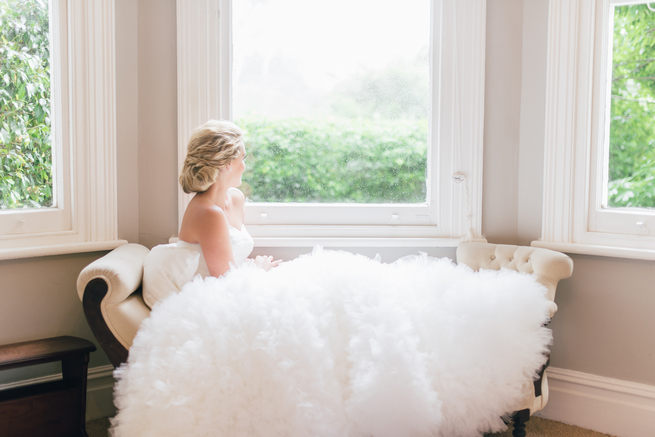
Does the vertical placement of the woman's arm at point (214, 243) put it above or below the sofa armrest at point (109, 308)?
above

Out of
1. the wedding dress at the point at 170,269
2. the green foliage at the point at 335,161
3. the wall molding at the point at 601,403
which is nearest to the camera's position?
the wedding dress at the point at 170,269

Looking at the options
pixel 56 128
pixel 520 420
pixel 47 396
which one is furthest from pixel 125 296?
pixel 520 420

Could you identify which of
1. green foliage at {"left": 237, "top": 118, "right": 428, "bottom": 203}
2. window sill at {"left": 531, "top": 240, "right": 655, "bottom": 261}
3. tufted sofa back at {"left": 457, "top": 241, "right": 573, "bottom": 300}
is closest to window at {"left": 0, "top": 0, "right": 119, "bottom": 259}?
green foliage at {"left": 237, "top": 118, "right": 428, "bottom": 203}

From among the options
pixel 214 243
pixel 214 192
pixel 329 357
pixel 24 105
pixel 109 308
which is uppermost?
pixel 24 105

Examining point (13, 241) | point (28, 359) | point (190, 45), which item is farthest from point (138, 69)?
point (28, 359)

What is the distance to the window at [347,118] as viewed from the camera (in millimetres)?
3035

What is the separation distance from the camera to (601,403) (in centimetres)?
274

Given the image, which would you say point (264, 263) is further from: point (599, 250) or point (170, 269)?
point (599, 250)

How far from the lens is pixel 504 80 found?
301 centimetres

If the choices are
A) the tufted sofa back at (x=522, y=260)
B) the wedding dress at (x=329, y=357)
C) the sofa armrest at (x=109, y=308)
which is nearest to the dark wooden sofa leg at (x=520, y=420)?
the wedding dress at (x=329, y=357)

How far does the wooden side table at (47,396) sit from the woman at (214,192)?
70 cm

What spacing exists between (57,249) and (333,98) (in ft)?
5.44

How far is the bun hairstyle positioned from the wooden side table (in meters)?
0.87

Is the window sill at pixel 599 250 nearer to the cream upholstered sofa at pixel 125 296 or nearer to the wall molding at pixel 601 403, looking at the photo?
the cream upholstered sofa at pixel 125 296
